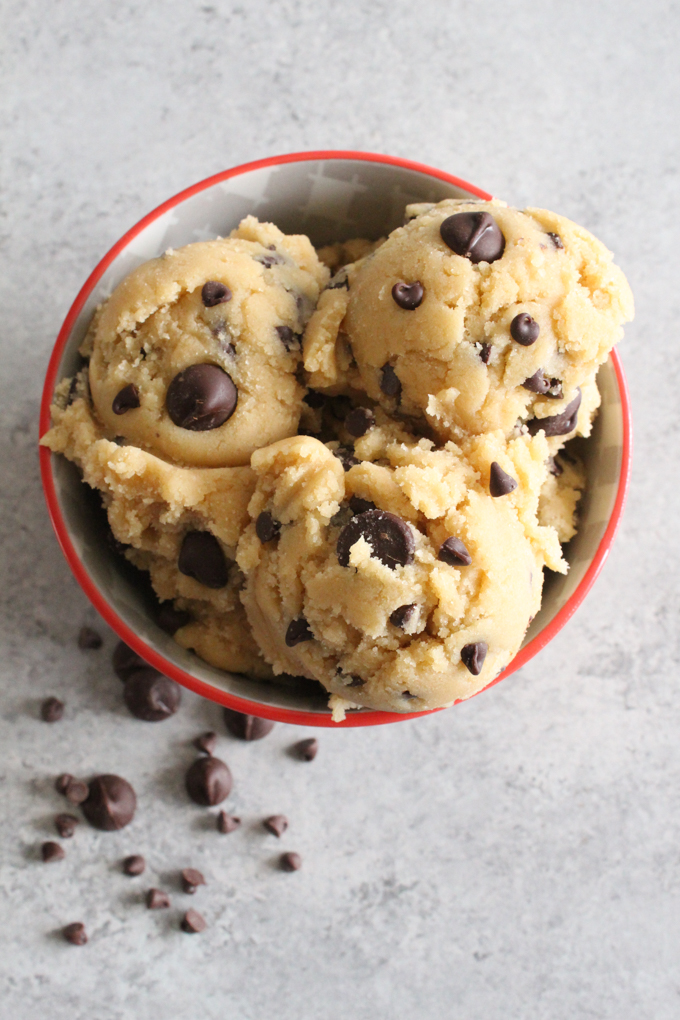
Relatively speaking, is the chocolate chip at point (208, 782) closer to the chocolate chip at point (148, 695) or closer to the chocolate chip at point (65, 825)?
the chocolate chip at point (148, 695)

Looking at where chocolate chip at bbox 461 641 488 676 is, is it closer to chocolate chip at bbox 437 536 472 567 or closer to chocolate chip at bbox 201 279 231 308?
chocolate chip at bbox 437 536 472 567

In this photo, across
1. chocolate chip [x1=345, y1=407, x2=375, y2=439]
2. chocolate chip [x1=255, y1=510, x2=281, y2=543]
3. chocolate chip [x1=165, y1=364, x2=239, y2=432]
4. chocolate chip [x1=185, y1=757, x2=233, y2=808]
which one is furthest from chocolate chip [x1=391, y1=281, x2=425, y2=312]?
chocolate chip [x1=185, y1=757, x2=233, y2=808]

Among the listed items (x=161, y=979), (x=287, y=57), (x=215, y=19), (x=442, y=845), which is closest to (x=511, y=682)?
(x=442, y=845)

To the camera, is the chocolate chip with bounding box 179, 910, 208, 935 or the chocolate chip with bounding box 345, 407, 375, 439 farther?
the chocolate chip with bounding box 179, 910, 208, 935

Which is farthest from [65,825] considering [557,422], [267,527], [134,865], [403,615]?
[557,422]

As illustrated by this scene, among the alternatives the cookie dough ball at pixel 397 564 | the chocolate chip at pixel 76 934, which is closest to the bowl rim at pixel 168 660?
the cookie dough ball at pixel 397 564
